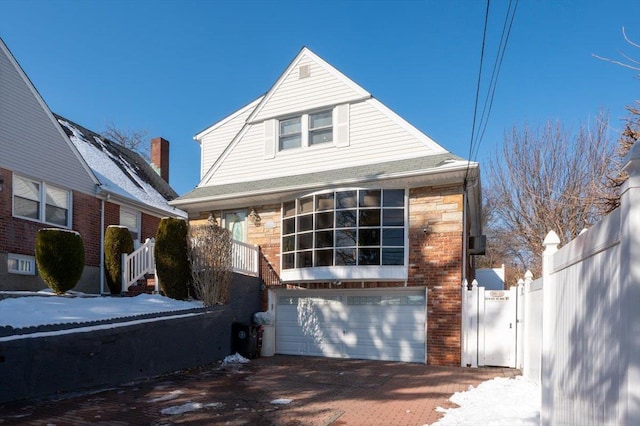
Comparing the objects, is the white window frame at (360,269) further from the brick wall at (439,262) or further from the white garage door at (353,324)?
the white garage door at (353,324)

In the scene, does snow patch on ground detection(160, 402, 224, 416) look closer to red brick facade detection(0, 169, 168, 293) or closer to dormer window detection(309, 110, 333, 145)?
red brick facade detection(0, 169, 168, 293)

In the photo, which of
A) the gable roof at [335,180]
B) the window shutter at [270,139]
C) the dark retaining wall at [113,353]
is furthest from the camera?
the window shutter at [270,139]

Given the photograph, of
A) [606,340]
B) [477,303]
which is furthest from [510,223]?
[606,340]

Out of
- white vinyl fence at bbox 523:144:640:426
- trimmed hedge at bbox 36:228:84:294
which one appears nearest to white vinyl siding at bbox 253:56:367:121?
trimmed hedge at bbox 36:228:84:294

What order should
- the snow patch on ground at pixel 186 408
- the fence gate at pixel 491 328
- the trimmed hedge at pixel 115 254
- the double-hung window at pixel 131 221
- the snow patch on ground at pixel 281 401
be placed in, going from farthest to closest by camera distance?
the double-hung window at pixel 131 221, the trimmed hedge at pixel 115 254, the fence gate at pixel 491 328, the snow patch on ground at pixel 281 401, the snow patch on ground at pixel 186 408

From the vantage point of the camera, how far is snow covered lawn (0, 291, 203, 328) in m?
7.55

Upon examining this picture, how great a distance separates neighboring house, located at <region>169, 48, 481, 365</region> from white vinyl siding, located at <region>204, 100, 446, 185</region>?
0.10ft

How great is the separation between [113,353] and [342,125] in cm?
836

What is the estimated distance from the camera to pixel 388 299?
12141 mm

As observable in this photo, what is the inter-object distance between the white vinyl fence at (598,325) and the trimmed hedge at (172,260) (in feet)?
29.3

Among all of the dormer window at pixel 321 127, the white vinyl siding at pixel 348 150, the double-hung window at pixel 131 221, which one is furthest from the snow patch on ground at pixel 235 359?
the double-hung window at pixel 131 221

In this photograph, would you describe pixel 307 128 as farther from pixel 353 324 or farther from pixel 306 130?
pixel 353 324

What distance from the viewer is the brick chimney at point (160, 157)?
74.4 feet

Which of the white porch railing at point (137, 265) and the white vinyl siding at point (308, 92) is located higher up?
the white vinyl siding at point (308, 92)
